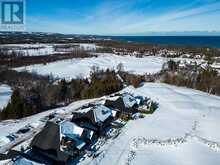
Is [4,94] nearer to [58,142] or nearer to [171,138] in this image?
[58,142]

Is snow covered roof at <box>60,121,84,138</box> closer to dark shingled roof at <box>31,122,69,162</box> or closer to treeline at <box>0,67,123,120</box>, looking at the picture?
dark shingled roof at <box>31,122,69,162</box>

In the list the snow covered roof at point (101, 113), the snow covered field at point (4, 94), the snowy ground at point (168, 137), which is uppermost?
the snow covered roof at point (101, 113)

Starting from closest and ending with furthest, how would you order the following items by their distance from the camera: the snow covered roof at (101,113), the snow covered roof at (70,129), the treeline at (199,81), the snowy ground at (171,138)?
the snowy ground at (171,138) → the snow covered roof at (70,129) → the snow covered roof at (101,113) → the treeline at (199,81)

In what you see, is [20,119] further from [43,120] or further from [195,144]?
[195,144]

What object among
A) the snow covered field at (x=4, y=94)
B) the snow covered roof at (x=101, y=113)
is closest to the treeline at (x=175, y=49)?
A: the snow covered field at (x=4, y=94)

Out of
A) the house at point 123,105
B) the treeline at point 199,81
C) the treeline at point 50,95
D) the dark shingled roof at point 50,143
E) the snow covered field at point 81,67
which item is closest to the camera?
the dark shingled roof at point 50,143

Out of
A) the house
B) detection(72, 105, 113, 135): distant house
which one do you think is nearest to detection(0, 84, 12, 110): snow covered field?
the house

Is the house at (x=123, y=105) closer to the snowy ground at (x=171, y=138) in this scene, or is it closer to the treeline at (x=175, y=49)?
the snowy ground at (x=171, y=138)

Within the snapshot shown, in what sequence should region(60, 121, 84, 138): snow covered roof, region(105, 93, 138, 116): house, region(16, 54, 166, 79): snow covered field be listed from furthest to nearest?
region(16, 54, 166, 79): snow covered field
region(105, 93, 138, 116): house
region(60, 121, 84, 138): snow covered roof

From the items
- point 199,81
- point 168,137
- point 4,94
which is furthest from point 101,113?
point 199,81
